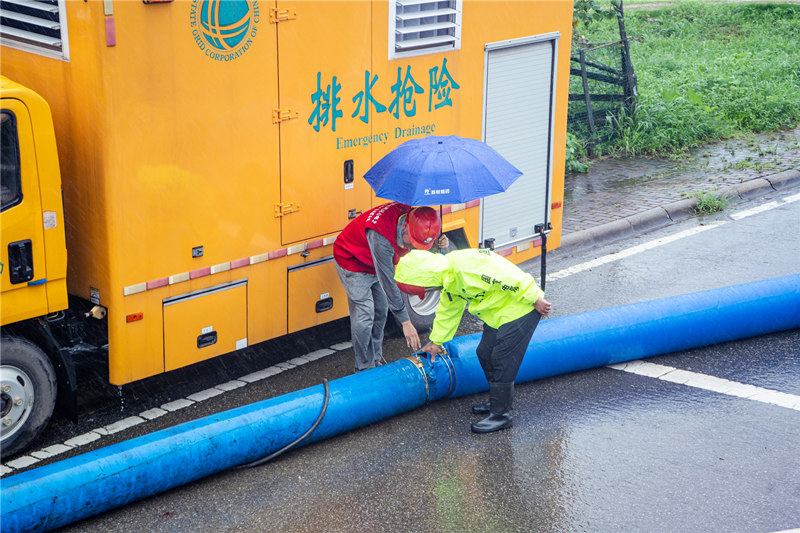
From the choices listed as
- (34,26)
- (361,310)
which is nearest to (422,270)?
(361,310)

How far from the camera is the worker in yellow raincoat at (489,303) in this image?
19.1 feet

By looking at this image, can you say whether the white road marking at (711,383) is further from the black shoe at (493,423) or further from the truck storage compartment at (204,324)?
the truck storage compartment at (204,324)

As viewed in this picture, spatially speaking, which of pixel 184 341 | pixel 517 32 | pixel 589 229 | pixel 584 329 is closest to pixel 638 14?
pixel 589 229

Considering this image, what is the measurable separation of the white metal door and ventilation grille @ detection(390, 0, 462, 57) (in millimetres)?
458

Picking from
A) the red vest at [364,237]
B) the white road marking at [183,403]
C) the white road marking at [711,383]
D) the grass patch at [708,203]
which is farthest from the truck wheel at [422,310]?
the grass patch at [708,203]

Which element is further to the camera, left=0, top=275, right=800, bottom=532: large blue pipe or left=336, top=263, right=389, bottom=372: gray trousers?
left=336, top=263, right=389, bottom=372: gray trousers

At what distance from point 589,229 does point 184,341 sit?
569 centimetres

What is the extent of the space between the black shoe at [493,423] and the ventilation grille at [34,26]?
3493 millimetres

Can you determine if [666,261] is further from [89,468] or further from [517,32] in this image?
[89,468]

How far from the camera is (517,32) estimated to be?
8023 mm

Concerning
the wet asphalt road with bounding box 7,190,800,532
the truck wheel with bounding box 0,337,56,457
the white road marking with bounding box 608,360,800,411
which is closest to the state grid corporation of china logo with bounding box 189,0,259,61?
the truck wheel with bounding box 0,337,56,457

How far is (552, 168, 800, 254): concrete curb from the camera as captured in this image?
34.3ft

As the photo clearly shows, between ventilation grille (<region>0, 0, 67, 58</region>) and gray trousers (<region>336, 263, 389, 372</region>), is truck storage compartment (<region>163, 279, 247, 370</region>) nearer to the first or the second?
gray trousers (<region>336, 263, 389, 372</region>)

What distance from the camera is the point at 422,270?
575 centimetres
